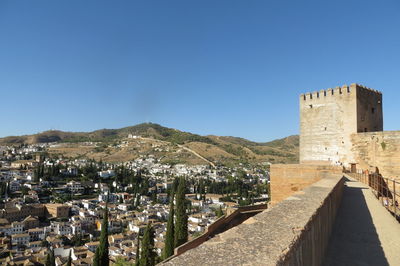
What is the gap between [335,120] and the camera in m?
10.8

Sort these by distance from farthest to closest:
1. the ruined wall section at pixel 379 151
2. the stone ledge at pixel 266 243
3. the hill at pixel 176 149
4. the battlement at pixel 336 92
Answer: the hill at pixel 176 149 < the battlement at pixel 336 92 < the ruined wall section at pixel 379 151 < the stone ledge at pixel 266 243

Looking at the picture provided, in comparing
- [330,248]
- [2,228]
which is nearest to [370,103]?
[330,248]

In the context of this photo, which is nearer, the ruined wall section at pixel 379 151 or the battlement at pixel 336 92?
the ruined wall section at pixel 379 151

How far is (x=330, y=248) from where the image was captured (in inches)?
145

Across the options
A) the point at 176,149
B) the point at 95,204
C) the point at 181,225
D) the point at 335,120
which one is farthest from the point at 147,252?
the point at 176,149

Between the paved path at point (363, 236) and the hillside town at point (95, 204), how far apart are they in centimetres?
2306

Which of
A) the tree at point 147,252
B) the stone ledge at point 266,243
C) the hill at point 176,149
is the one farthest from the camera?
the hill at point 176,149

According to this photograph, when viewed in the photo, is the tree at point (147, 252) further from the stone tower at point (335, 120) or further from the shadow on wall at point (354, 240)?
the shadow on wall at point (354, 240)

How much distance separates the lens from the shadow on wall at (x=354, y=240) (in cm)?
331

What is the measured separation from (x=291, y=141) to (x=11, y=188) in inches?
5243

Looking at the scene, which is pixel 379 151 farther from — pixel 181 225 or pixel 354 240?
pixel 181 225

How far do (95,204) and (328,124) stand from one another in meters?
64.6

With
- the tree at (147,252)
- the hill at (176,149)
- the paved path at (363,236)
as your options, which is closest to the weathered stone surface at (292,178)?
the paved path at (363,236)

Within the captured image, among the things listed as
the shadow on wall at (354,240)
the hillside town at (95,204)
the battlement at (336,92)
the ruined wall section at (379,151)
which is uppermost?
the battlement at (336,92)
